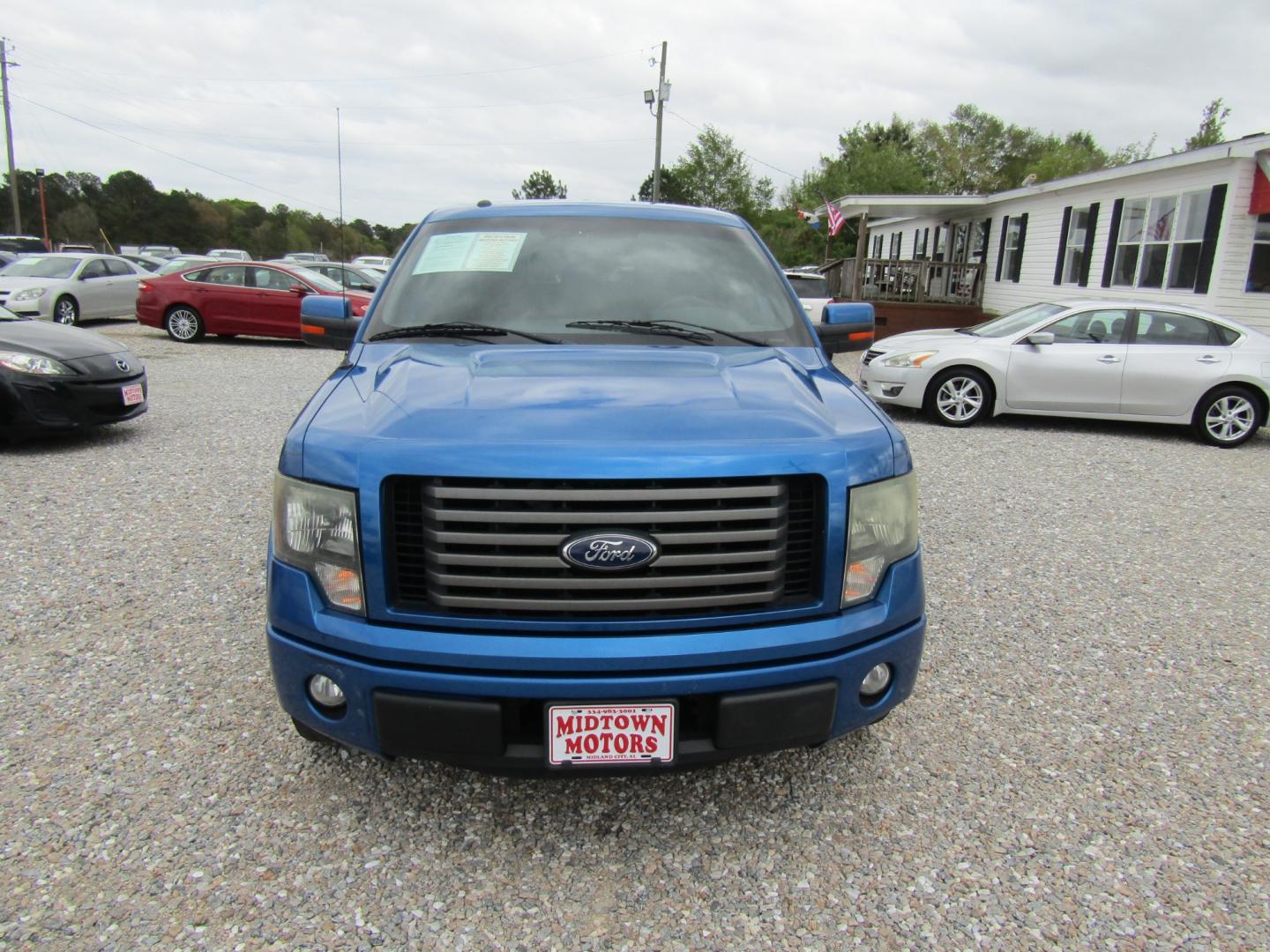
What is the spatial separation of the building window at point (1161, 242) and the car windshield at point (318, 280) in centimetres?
1398

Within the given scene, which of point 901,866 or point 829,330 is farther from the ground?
point 829,330

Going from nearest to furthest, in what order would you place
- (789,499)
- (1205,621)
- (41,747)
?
(789,499) < (41,747) < (1205,621)

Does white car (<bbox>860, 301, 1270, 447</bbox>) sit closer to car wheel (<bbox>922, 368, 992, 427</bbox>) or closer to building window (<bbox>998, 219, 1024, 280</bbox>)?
car wheel (<bbox>922, 368, 992, 427</bbox>)

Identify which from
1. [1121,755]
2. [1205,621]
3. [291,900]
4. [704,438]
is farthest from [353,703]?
[1205,621]

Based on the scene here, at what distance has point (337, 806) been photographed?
97.9 inches

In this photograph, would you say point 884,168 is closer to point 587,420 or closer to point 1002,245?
point 1002,245

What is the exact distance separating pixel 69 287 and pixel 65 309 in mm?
415

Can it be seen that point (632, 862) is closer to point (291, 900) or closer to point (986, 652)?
point (291, 900)

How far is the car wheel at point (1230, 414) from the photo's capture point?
348 inches

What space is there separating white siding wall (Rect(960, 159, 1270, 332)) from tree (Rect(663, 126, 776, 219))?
98.0 feet

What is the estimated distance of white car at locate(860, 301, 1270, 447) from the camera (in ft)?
28.9

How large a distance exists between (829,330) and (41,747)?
335cm

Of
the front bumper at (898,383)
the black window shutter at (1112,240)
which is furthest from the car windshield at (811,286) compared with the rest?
the front bumper at (898,383)

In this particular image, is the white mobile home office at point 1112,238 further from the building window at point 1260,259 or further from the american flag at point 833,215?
the american flag at point 833,215
